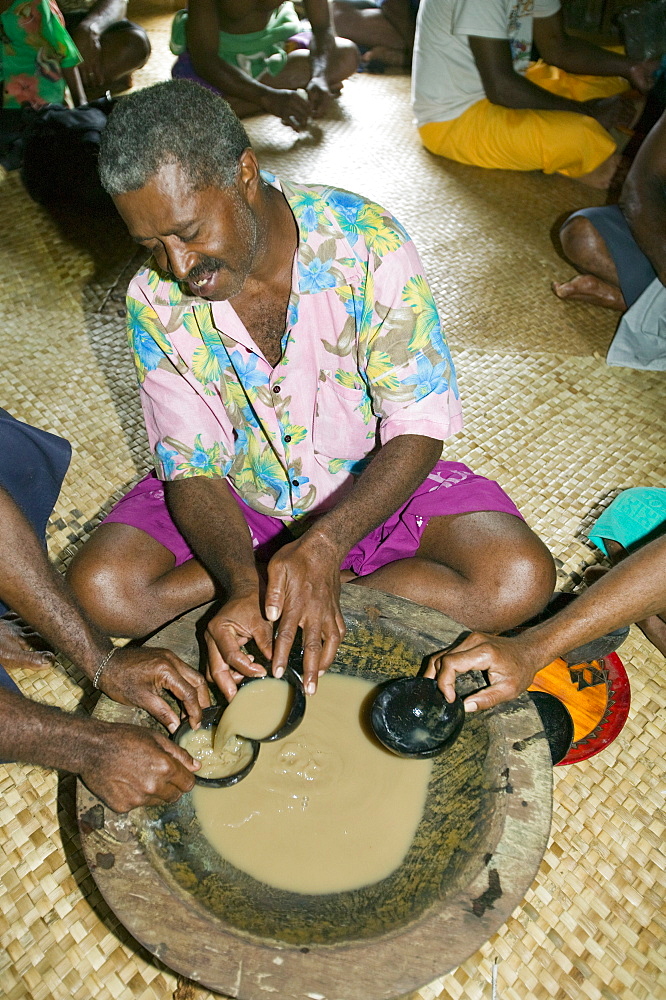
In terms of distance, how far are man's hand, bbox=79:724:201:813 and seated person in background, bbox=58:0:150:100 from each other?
3.88 metres

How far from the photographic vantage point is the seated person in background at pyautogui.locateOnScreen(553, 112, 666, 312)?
2.46 metres

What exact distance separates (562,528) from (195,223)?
130 cm

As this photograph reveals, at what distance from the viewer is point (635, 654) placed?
1.73 meters

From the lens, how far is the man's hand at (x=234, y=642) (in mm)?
1186

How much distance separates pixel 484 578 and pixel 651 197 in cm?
176

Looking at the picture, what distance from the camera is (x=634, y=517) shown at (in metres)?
1.77

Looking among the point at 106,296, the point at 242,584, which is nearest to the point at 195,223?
the point at 242,584

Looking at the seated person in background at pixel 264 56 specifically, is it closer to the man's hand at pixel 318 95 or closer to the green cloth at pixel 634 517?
the man's hand at pixel 318 95

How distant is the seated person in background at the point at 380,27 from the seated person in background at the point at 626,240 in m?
2.40

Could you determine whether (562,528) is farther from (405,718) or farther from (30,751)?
(30,751)

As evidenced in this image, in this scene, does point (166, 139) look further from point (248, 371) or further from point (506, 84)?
point (506, 84)

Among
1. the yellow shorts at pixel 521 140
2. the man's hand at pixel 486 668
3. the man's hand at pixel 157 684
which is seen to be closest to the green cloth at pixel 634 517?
the man's hand at pixel 486 668

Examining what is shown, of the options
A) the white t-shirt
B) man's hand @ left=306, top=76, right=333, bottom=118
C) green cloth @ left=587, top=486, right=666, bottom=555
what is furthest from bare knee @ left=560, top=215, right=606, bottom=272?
man's hand @ left=306, top=76, right=333, bottom=118

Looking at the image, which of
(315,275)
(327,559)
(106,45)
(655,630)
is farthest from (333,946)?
(106,45)
